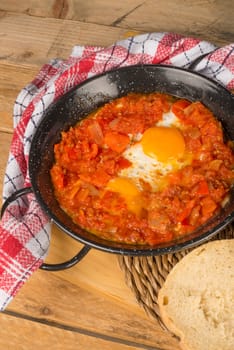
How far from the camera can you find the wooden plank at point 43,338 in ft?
11.1

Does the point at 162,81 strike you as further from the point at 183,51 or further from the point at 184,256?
the point at 184,256

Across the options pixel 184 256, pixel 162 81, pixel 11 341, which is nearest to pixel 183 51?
pixel 162 81

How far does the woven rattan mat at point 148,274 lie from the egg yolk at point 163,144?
574mm

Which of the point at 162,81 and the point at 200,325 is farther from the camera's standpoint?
the point at 162,81

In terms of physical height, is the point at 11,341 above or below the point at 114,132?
below

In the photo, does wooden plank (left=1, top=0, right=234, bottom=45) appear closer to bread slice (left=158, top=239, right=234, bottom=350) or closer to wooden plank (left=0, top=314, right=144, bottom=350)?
bread slice (left=158, top=239, right=234, bottom=350)

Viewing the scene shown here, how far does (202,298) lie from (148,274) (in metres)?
0.32

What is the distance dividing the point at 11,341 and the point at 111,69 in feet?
5.99

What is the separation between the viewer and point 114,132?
374 cm

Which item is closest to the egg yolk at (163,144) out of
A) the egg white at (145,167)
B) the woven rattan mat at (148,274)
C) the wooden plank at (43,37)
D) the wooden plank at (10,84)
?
the egg white at (145,167)

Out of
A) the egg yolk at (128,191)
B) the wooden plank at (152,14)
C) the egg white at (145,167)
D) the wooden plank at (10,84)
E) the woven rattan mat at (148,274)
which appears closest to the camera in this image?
the woven rattan mat at (148,274)

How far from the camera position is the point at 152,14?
4738mm

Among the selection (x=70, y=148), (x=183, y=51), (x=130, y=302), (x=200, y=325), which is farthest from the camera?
(x=183, y=51)

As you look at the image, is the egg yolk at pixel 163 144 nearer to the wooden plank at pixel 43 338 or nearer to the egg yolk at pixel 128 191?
the egg yolk at pixel 128 191
